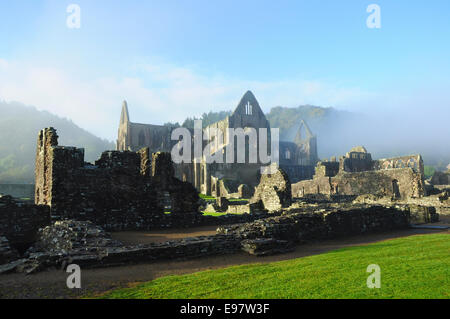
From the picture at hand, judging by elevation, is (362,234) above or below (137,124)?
below

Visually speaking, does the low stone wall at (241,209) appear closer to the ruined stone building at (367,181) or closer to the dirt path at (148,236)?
the dirt path at (148,236)

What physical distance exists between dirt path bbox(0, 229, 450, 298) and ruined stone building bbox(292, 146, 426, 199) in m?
21.4

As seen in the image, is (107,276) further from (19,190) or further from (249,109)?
(249,109)

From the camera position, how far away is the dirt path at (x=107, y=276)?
564 cm

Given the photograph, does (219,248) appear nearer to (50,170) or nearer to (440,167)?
(50,170)

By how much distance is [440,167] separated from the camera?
10106 cm

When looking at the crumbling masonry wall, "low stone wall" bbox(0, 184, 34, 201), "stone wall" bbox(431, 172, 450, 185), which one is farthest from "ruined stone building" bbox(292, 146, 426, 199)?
"low stone wall" bbox(0, 184, 34, 201)

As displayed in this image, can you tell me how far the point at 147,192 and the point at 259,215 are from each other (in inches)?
235

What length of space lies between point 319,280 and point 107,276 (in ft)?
13.4

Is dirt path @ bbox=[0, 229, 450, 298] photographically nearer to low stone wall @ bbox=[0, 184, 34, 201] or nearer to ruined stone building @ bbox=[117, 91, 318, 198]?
ruined stone building @ bbox=[117, 91, 318, 198]

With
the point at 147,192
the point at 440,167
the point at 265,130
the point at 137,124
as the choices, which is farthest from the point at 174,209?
the point at 440,167

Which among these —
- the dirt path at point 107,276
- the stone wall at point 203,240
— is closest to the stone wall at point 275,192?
the stone wall at point 203,240

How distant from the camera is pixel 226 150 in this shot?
190ft

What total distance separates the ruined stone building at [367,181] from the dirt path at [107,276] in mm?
21425
